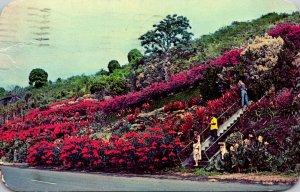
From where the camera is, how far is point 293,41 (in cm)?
847

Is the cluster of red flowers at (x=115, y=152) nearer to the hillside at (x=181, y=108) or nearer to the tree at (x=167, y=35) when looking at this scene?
the hillside at (x=181, y=108)

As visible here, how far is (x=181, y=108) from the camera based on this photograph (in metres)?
8.47

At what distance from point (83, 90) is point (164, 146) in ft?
4.11

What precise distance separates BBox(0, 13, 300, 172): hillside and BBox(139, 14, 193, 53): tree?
168 millimetres

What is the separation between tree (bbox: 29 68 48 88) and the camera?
338 inches

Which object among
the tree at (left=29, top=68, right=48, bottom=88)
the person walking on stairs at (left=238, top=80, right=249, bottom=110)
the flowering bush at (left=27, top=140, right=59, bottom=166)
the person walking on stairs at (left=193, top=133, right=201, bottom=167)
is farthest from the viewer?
the flowering bush at (left=27, top=140, right=59, bottom=166)

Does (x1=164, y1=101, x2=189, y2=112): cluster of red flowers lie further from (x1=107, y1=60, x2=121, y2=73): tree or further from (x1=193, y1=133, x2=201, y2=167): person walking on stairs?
(x1=107, y1=60, x2=121, y2=73): tree

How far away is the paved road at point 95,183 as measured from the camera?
8000mm

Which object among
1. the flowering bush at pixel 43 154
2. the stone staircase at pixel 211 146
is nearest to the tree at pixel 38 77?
the flowering bush at pixel 43 154

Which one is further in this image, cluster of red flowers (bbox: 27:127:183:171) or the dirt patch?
cluster of red flowers (bbox: 27:127:183:171)

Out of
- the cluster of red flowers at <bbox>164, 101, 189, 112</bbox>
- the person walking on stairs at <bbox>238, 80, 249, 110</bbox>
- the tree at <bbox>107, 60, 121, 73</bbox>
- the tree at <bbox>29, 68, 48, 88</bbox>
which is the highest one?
the tree at <bbox>107, 60, 121, 73</bbox>

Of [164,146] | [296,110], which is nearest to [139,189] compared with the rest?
[164,146]

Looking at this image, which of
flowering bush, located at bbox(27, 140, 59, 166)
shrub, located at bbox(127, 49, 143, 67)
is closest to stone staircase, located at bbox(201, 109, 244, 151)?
shrub, located at bbox(127, 49, 143, 67)

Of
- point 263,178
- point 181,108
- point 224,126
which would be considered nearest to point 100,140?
point 181,108
